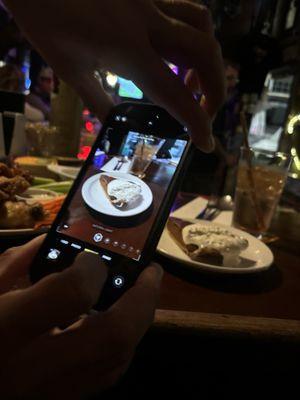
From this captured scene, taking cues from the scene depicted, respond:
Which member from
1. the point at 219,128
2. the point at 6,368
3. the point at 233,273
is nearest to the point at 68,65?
the point at 6,368

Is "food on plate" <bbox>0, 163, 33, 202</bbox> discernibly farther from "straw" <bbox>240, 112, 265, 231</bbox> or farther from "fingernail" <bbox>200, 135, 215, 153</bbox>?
"straw" <bbox>240, 112, 265, 231</bbox>

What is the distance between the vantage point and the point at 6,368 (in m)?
0.33

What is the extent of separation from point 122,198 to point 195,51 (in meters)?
0.29

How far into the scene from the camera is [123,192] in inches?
25.6

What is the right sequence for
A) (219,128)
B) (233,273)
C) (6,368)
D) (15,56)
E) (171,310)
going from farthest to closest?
(15,56) → (219,128) → (233,273) → (171,310) → (6,368)

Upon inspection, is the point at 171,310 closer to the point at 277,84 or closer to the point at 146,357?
the point at 146,357

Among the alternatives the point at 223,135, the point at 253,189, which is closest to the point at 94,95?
the point at 253,189

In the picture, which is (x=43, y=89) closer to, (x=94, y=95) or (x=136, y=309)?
(x=94, y=95)

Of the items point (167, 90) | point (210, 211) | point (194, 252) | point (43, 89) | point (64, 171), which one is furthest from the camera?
point (43, 89)

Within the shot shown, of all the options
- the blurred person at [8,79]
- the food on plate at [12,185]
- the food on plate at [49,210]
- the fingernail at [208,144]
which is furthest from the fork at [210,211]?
the blurred person at [8,79]

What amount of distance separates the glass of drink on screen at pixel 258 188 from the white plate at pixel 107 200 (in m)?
0.62

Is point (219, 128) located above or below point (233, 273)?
below

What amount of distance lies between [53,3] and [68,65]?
0.31ft

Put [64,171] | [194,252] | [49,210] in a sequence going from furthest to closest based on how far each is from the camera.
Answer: [64,171] → [49,210] → [194,252]
